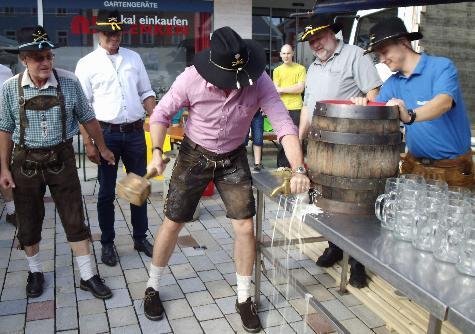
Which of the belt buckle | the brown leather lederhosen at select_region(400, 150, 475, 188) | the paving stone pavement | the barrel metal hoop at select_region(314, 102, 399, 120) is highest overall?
the barrel metal hoop at select_region(314, 102, 399, 120)

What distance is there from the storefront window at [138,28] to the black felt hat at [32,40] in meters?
5.76

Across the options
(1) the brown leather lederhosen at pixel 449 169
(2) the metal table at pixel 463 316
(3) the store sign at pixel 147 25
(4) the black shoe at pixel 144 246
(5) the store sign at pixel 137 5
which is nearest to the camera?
(2) the metal table at pixel 463 316

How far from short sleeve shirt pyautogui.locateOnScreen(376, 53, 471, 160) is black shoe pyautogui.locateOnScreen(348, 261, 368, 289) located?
3.58 ft

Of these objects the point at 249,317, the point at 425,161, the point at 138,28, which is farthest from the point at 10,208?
the point at 138,28

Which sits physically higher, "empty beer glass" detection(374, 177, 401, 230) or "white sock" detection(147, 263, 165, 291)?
"empty beer glass" detection(374, 177, 401, 230)

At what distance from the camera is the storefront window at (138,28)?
852 centimetres

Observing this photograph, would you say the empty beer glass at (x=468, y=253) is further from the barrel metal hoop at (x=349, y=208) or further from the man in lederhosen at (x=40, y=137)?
the man in lederhosen at (x=40, y=137)

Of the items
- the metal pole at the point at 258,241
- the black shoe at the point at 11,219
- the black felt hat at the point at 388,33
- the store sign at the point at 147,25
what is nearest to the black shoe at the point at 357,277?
the metal pole at the point at 258,241

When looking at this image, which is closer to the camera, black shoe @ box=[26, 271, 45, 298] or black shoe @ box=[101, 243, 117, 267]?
black shoe @ box=[26, 271, 45, 298]

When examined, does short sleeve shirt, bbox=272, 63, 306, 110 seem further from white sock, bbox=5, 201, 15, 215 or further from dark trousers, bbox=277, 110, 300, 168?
white sock, bbox=5, 201, 15, 215

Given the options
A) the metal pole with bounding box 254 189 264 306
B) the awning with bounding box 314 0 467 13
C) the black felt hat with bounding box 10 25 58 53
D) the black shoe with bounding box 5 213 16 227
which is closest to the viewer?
the black felt hat with bounding box 10 25 58 53

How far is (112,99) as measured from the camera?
373cm

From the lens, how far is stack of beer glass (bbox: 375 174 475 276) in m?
1.78

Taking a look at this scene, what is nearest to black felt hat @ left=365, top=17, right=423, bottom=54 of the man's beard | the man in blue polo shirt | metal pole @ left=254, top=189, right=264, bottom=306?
the man in blue polo shirt
